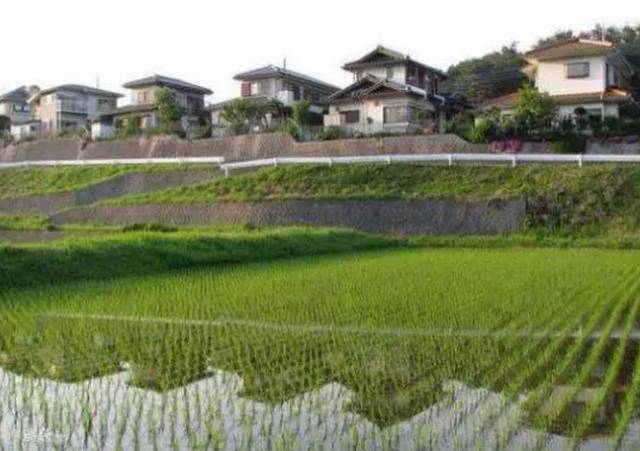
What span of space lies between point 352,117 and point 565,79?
947cm

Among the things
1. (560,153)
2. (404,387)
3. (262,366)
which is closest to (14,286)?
(262,366)

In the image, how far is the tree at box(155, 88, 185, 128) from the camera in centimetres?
3775

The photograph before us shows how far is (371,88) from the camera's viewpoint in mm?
34438

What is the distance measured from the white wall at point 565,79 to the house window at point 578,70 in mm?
119

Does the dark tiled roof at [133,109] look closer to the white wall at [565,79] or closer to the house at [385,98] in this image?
the house at [385,98]

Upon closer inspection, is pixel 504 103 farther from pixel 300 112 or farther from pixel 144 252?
pixel 144 252

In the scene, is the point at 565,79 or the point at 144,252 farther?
the point at 565,79

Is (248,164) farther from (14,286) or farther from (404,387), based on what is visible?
(404,387)

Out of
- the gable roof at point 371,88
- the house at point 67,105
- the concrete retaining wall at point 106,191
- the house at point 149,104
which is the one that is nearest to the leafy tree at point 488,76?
the gable roof at point 371,88

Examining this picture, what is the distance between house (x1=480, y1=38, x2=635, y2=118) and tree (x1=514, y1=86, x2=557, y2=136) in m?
2.11

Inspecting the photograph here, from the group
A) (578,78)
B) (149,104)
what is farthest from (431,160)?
(149,104)

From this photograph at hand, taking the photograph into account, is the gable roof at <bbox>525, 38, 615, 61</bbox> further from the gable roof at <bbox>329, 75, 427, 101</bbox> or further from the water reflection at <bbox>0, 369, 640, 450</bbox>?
the water reflection at <bbox>0, 369, 640, 450</bbox>

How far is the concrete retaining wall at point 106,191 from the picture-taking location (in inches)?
1150

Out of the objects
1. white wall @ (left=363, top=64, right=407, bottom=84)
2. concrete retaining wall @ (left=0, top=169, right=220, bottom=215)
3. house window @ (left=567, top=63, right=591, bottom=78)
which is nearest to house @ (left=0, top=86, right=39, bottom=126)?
concrete retaining wall @ (left=0, top=169, right=220, bottom=215)
